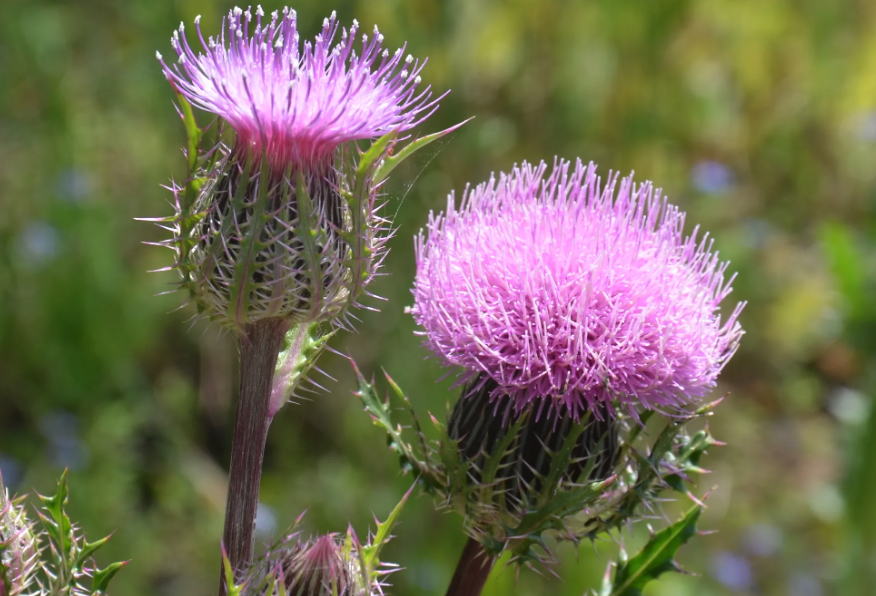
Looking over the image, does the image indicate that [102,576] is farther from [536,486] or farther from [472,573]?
[536,486]

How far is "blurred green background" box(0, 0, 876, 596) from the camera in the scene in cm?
492

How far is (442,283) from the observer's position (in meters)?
2.04

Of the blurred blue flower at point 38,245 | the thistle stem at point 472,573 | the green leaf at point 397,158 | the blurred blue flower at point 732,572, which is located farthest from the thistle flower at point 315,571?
the blurred blue flower at point 38,245

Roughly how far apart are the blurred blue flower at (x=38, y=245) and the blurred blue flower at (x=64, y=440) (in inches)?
39.4

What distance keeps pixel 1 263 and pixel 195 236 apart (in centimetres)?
457

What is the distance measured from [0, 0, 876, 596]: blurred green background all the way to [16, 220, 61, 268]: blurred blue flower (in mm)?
21

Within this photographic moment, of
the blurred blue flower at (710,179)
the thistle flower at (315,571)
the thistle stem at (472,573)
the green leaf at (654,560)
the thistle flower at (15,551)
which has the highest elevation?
the blurred blue flower at (710,179)

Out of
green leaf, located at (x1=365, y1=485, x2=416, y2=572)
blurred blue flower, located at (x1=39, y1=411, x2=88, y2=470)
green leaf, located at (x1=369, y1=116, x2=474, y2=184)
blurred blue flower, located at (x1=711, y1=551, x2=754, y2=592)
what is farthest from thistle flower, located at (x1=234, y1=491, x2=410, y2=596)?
blurred blue flower, located at (x1=711, y1=551, x2=754, y2=592)

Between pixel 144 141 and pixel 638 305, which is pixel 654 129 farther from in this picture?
pixel 638 305

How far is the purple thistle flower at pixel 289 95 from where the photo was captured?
1614mm

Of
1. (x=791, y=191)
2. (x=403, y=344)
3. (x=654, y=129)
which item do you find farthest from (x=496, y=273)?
(x=791, y=191)

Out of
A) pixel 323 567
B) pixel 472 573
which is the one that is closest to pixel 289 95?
pixel 323 567

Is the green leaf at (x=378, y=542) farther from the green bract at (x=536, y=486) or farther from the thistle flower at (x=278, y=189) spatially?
the thistle flower at (x=278, y=189)

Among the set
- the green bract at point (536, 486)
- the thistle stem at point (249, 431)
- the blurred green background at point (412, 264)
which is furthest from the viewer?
the blurred green background at point (412, 264)
